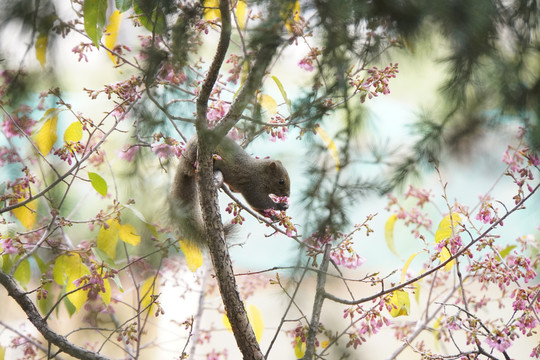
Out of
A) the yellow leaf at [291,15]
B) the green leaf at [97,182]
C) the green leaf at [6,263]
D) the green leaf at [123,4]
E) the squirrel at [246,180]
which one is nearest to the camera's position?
the yellow leaf at [291,15]

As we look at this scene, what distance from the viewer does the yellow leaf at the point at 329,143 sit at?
967mm

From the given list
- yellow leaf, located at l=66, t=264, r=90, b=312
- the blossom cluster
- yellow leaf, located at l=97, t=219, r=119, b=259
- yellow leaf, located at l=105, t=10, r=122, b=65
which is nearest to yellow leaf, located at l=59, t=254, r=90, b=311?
yellow leaf, located at l=66, t=264, r=90, b=312

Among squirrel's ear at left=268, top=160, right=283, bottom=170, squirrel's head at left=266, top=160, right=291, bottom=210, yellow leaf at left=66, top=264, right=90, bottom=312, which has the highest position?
squirrel's ear at left=268, top=160, right=283, bottom=170

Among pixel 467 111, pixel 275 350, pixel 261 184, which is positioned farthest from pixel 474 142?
pixel 275 350

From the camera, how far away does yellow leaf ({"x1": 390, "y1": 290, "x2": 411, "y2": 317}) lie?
136 cm

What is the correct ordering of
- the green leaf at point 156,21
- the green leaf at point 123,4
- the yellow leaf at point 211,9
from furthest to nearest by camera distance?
the green leaf at point 123,4
the yellow leaf at point 211,9
the green leaf at point 156,21

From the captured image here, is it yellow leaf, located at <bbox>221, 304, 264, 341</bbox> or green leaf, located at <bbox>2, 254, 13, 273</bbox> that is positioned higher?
green leaf, located at <bbox>2, 254, 13, 273</bbox>

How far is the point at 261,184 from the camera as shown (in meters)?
1.83

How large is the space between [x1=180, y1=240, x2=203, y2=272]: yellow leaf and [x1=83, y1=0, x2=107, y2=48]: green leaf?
0.65m

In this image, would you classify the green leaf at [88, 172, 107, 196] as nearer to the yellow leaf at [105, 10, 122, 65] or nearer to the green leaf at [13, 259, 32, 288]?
the yellow leaf at [105, 10, 122, 65]

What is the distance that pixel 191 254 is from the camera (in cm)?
151

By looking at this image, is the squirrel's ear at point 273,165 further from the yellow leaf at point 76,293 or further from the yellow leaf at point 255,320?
the yellow leaf at point 76,293

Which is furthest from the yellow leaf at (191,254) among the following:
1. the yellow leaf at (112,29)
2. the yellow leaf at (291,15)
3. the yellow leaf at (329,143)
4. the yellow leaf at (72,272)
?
the yellow leaf at (291,15)

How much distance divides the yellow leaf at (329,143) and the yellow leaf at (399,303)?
21.0 inches
